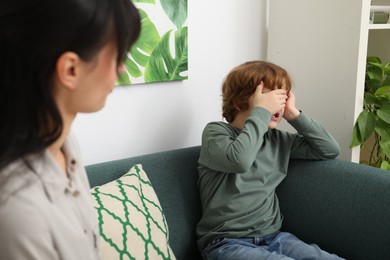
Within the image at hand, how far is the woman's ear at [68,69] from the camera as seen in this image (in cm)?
62

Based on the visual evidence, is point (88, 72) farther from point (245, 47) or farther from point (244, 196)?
point (245, 47)

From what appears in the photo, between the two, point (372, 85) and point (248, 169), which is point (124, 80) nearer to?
point (248, 169)

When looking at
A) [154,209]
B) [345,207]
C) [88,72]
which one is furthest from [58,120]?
[345,207]

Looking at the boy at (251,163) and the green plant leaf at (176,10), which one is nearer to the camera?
the boy at (251,163)

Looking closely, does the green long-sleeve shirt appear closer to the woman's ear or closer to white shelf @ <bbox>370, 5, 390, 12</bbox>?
white shelf @ <bbox>370, 5, 390, 12</bbox>

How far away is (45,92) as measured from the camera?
2.03ft

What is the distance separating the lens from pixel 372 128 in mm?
1730

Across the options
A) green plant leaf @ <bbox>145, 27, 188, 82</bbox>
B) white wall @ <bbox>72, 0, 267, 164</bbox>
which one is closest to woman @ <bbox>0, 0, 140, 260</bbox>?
white wall @ <bbox>72, 0, 267, 164</bbox>

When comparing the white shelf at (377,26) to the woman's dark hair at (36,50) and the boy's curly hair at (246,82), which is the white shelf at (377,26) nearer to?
the boy's curly hair at (246,82)

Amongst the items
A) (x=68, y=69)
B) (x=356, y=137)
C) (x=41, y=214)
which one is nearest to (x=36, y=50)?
(x=68, y=69)

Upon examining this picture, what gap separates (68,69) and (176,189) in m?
0.99

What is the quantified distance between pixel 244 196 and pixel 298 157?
0.97 feet

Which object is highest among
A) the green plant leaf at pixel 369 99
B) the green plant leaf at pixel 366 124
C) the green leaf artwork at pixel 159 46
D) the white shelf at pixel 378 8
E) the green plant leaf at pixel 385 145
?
the white shelf at pixel 378 8

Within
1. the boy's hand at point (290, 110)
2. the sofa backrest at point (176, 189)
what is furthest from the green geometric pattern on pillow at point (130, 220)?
the boy's hand at point (290, 110)
